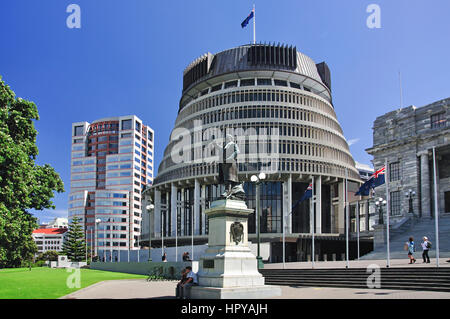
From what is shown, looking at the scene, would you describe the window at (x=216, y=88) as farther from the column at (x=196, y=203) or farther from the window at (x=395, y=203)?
the window at (x=395, y=203)

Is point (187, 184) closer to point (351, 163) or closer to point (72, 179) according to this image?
point (351, 163)

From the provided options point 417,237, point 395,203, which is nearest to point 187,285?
point 417,237

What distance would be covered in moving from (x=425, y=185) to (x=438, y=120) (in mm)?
7500

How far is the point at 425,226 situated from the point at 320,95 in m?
48.2

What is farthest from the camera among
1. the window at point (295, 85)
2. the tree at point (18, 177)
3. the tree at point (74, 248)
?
the tree at point (74, 248)

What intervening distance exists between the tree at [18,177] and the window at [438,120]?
132ft

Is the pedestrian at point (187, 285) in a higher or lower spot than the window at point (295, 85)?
lower

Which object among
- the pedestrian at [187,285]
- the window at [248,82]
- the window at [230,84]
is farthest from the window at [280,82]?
the pedestrian at [187,285]

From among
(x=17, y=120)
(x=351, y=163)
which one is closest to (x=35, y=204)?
(x=17, y=120)

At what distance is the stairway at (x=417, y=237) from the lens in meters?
38.1

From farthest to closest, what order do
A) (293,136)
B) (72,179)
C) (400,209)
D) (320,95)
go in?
(72,179) → (320,95) → (293,136) → (400,209)

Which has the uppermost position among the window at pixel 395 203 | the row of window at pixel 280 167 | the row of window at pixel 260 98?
the row of window at pixel 260 98

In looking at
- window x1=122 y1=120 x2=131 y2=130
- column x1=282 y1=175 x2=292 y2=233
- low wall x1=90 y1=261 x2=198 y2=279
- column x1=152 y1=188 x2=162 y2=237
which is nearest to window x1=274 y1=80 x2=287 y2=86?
column x1=282 y1=175 x2=292 y2=233
